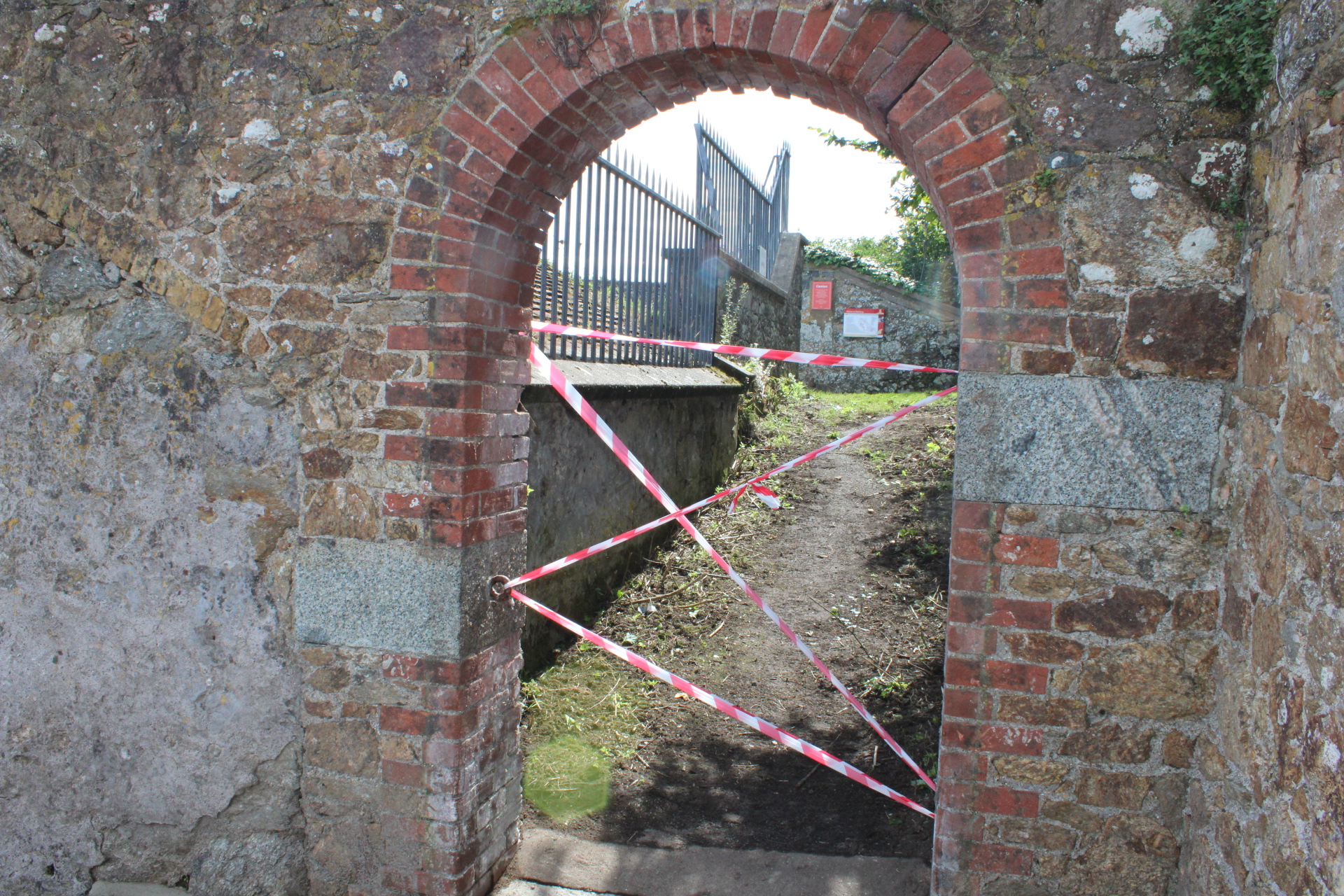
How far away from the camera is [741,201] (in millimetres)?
11031

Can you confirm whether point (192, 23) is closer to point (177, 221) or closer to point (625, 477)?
point (177, 221)

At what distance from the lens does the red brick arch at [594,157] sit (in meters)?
2.41

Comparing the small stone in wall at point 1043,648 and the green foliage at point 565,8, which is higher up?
the green foliage at point 565,8

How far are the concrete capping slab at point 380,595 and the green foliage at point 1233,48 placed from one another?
2.74 meters

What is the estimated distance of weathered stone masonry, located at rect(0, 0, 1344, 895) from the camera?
2268 millimetres

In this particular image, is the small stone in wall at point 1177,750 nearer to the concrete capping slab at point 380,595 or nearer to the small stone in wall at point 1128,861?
the small stone in wall at point 1128,861

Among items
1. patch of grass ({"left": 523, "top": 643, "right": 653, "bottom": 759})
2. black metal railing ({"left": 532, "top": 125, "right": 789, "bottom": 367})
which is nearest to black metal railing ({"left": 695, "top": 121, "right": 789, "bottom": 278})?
black metal railing ({"left": 532, "top": 125, "right": 789, "bottom": 367})

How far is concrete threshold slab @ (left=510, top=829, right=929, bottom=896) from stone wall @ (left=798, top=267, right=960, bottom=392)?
10.6 meters

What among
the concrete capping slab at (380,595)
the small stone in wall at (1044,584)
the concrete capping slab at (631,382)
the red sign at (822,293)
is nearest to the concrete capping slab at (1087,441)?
the small stone in wall at (1044,584)

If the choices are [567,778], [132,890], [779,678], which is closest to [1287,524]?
[567,778]

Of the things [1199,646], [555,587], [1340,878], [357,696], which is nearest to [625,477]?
[555,587]

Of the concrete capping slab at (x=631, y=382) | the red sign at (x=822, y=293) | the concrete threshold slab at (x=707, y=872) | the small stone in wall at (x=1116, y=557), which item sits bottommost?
the concrete threshold slab at (x=707, y=872)

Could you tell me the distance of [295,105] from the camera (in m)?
2.90

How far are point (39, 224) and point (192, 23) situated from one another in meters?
0.98
